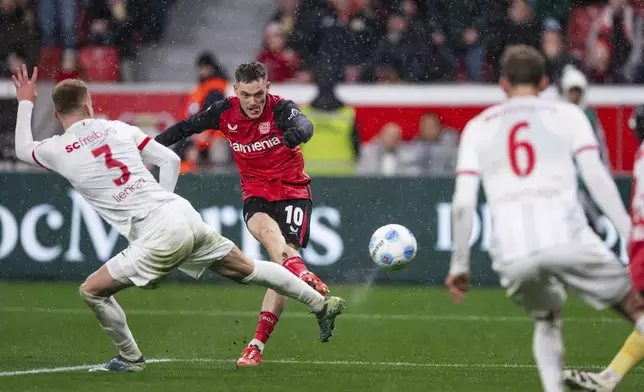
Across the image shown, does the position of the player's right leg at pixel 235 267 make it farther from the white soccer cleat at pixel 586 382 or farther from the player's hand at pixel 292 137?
the white soccer cleat at pixel 586 382

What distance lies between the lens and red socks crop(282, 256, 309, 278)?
8.62 metres

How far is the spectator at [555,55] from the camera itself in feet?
50.9

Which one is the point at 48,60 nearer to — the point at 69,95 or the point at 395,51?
the point at 395,51

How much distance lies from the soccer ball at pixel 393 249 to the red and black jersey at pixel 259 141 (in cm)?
70

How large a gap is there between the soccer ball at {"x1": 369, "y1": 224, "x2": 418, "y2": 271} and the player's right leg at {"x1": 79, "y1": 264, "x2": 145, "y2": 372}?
6.02 ft

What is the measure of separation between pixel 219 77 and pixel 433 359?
7.59 metres

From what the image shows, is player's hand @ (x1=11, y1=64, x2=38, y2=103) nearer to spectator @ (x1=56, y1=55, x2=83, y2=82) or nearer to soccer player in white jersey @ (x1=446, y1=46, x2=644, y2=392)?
soccer player in white jersey @ (x1=446, y1=46, x2=644, y2=392)

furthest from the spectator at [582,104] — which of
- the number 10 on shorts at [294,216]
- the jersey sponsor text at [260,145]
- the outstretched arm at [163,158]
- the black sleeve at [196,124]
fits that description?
the outstretched arm at [163,158]

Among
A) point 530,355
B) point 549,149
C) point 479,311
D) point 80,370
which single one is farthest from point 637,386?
point 479,311

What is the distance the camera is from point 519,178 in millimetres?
6164

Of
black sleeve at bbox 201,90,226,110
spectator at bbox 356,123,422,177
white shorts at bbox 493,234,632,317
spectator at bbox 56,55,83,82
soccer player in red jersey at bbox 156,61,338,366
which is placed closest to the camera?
white shorts at bbox 493,234,632,317

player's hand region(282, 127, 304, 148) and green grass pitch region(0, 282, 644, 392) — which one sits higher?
player's hand region(282, 127, 304, 148)

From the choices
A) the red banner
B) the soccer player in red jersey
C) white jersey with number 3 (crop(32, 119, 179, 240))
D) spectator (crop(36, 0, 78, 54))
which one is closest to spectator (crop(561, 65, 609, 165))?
the red banner

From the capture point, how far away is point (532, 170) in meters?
6.15
